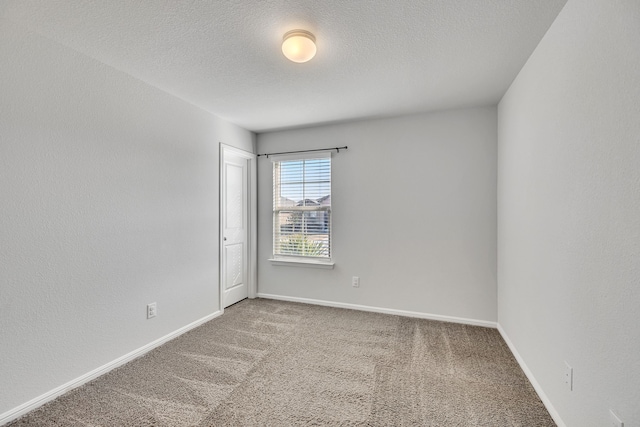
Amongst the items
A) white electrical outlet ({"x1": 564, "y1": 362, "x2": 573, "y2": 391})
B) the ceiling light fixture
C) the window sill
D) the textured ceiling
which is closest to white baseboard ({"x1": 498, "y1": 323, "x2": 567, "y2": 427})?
white electrical outlet ({"x1": 564, "y1": 362, "x2": 573, "y2": 391})

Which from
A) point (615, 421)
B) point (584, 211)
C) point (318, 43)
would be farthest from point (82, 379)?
point (584, 211)

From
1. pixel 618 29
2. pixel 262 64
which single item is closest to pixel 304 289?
pixel 262 64

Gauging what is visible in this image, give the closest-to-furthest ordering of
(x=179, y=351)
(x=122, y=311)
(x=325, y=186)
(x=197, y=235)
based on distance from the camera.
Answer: (x=122, y=311)
(x=179, y=351)
(x=197, y=235)
(x=325, y=186)

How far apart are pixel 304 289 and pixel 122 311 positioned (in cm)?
213

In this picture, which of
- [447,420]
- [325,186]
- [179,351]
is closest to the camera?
[447,420]

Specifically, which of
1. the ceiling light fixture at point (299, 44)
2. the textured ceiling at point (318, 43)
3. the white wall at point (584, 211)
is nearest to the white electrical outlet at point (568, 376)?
the white wall at point (584, 211)

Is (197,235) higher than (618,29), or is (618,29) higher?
(618,29)

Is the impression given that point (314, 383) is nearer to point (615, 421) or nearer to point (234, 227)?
point (615, 421)

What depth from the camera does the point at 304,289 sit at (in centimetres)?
399

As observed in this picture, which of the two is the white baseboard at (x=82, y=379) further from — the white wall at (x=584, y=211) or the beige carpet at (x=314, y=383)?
the white wall at (x=584, y=211)

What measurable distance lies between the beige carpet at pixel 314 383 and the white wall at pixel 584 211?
40cm

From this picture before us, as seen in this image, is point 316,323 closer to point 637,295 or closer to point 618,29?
point 637,295

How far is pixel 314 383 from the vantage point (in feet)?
7.01

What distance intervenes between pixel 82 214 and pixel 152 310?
1055 mm
